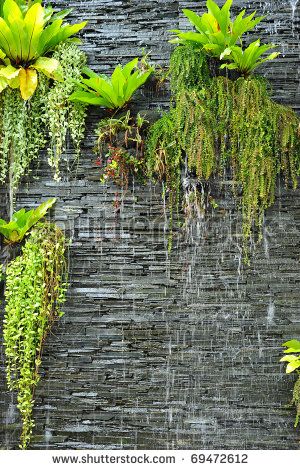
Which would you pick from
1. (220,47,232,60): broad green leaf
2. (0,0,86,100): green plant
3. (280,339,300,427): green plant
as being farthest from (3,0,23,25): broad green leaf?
(280,339,300,427): green plant

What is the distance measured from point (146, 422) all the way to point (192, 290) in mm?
940

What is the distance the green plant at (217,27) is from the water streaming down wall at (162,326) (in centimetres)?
42

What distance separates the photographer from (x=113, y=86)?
3.76m

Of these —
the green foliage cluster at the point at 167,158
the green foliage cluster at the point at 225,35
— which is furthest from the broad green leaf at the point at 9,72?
the green foliage cluster at the point at 225,35

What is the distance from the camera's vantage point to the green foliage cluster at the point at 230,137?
3779 millimetres

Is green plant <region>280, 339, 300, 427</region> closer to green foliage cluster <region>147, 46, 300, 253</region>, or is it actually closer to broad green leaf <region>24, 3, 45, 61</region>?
green foliage cluster <region>147, 46, 300, 253</region>

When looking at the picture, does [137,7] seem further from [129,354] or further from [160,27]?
[129,354]

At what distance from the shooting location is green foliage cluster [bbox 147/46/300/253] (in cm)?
378

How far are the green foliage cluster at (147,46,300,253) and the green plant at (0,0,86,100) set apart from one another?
831 millimetres

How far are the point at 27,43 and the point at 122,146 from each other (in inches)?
36.6

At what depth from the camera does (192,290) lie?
12.6ft

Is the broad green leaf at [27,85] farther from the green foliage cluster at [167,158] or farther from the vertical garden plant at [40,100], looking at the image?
the green foliage cluster at [167,158]
